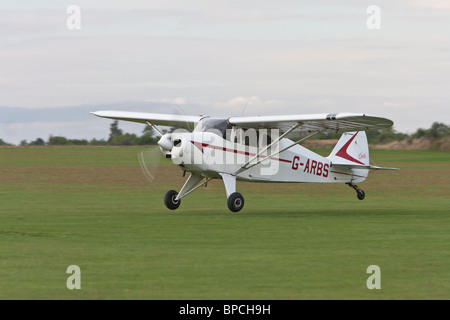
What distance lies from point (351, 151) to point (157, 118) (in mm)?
5690

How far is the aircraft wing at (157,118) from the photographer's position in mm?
21530

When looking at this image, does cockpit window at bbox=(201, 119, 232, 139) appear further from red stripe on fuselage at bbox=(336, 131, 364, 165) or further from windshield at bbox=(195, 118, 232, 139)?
red stripe on fuselage at bbox=(336, 131, 364, 165)

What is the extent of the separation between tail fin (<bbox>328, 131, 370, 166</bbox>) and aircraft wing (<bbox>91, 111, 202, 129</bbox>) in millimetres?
4174

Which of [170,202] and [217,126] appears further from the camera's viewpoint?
[170,202]

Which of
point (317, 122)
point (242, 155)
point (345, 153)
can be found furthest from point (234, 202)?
point (345, 153)

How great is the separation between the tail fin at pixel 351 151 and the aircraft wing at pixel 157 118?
417cm

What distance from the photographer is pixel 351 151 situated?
2294cm

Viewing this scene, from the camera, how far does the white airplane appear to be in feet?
61.3

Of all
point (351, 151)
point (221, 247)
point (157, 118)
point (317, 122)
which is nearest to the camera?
point (221, 247)

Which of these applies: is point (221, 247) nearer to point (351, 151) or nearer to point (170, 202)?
point (170, 202)

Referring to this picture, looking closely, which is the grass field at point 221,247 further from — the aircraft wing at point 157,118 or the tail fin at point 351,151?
the aircraft wing at point 157,118

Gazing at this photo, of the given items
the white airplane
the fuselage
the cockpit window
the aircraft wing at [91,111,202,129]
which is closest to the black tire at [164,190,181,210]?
the white airplane
